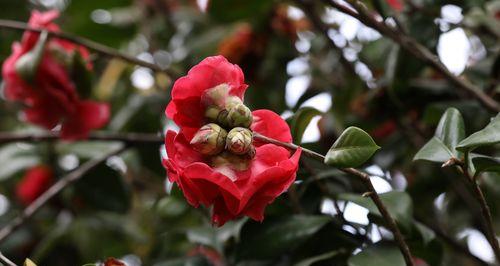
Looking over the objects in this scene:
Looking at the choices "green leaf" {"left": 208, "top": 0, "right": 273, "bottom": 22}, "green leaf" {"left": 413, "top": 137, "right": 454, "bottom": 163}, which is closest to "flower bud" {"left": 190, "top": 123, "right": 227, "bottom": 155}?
"green leaf" {"left": 413, "top": 137, "right": 454, "bottom": 163}

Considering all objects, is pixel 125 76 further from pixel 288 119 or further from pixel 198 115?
pixel 198 115

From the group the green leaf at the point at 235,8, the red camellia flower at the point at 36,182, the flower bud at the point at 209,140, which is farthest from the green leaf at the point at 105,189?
the flower bud at the point at 209,140

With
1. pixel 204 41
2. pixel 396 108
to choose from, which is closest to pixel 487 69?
pixel 396 108

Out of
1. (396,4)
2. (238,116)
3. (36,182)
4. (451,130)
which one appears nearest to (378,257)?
(451,130)

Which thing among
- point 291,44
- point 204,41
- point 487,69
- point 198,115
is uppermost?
point 204,41

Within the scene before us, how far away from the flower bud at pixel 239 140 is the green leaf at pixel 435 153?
0.63 ft

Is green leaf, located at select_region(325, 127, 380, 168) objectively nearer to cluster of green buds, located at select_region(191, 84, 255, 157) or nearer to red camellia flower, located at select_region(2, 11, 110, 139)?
cluster of green buds, located at select_region(191, 84, 255, 157)

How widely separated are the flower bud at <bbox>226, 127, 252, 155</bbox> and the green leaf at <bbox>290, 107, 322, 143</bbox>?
19 cm

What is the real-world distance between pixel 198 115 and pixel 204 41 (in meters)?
0.96

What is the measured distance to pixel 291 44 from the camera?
1.66 metres

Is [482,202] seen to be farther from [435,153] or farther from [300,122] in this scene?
[300,122]

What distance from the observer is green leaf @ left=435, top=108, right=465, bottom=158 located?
2.60 feet

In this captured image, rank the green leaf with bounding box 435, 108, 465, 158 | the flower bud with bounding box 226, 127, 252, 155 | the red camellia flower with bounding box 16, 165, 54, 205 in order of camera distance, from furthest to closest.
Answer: the red camellia flower with bounding box 16, 165, 54, 205 < the green leaf with bounding box 435, 108, 465, 158 < the flower bud with bounding box 226, 127, 252, 155

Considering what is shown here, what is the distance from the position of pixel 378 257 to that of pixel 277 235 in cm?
14
